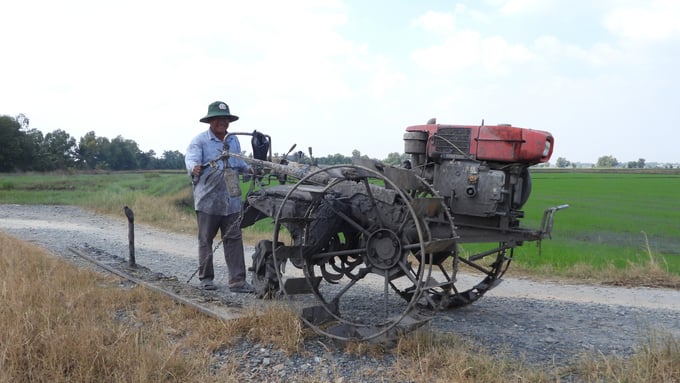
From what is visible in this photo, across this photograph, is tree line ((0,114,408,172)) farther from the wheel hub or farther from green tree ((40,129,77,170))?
the wheel hub

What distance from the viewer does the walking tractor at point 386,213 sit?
4914 mm

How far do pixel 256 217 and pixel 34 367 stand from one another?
3.08 m

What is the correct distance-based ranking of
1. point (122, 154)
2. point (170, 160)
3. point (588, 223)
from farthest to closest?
point (170, 160) → point (122, 154) → point (588, 223)

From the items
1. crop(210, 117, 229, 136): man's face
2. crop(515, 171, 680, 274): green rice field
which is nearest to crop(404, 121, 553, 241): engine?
crop(210, 117, 229, 136): man's face

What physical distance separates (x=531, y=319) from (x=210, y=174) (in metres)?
4.07

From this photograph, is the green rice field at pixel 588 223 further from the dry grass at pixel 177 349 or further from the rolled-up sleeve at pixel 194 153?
the rolled-up sleeve at pixel 194 153

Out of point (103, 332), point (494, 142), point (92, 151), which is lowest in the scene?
point (103, 332)

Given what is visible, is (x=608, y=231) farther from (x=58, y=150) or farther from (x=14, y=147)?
(x=58, y=150)

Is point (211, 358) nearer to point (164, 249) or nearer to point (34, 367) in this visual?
point (34, 367)

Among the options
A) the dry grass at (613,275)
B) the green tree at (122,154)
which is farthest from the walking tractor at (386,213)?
the green tree at (122,154)

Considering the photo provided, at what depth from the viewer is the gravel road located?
4500 millimetres

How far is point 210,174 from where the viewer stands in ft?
20.8

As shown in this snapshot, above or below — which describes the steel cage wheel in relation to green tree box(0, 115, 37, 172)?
below

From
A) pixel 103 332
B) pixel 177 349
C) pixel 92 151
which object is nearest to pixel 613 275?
pixel 177 349
